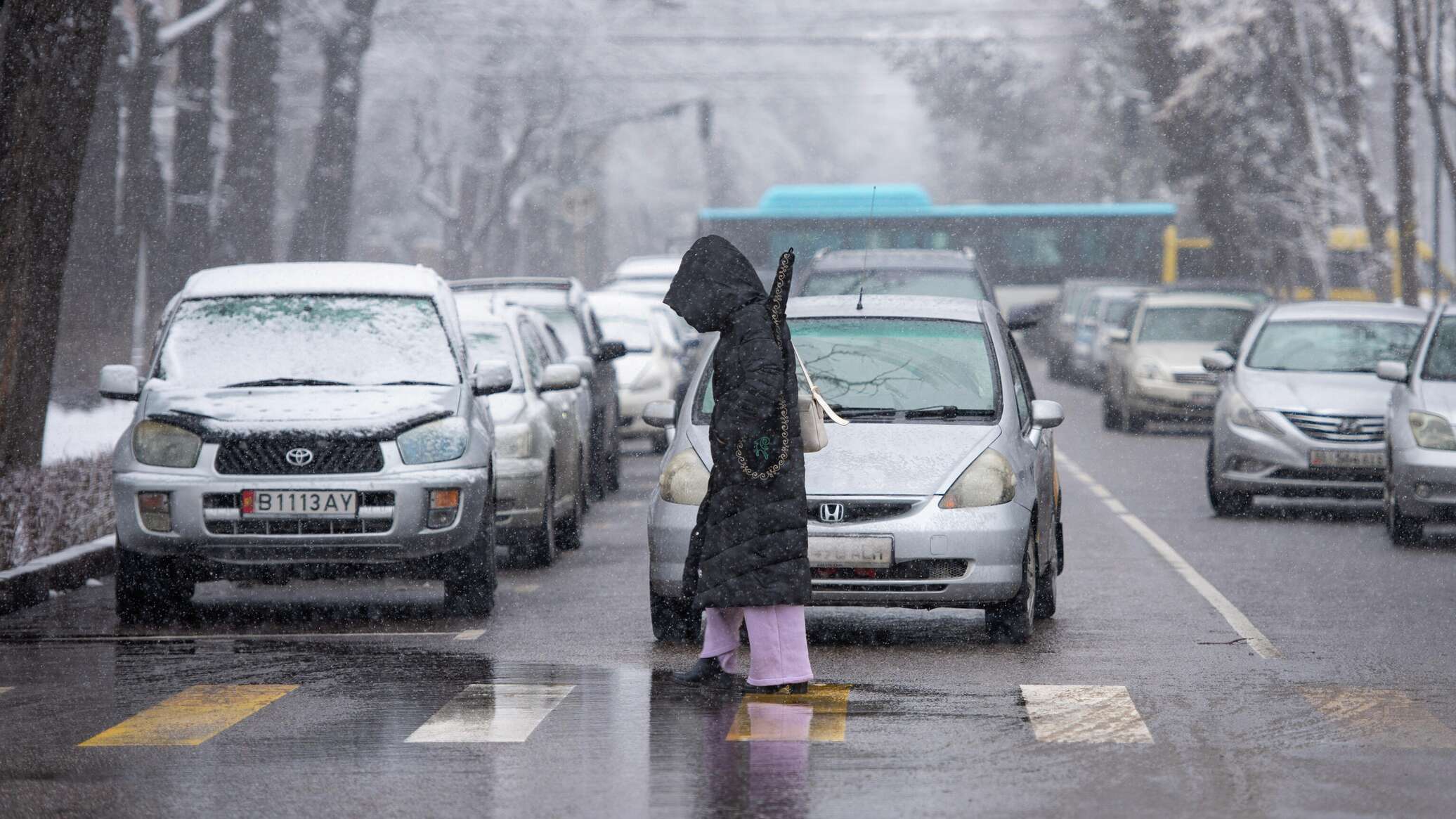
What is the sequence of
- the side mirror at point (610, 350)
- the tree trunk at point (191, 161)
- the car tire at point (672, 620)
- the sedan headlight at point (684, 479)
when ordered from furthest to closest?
the tree trunk at point (191, 161)
the side mirror at point (610, 350)
the car tire at point (672, 620)
the sedan headlight at point (684, 479)

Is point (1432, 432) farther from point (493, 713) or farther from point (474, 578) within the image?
point (493, 713)

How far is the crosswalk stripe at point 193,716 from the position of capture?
8227mm

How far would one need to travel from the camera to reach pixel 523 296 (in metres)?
22.0

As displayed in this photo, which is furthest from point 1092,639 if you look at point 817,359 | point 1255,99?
point 1255,99

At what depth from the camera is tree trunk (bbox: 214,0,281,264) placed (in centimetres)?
3319

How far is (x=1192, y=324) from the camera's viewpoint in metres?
30.8

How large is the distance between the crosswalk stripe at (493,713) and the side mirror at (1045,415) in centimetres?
284

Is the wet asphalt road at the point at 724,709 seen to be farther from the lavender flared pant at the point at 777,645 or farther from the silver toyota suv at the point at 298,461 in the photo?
the silver toyota suv at the point at 298,461

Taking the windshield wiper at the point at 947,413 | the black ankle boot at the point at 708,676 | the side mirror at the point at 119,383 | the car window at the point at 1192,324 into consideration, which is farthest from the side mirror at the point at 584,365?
the car window at the point at 1192,324

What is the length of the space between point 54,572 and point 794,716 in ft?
18.7

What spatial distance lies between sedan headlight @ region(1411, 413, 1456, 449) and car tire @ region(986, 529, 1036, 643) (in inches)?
217

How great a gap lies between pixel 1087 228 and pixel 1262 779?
160 feet

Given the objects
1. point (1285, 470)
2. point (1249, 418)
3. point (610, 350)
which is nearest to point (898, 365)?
point (1285, 470)

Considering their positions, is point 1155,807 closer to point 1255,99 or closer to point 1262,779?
point 1262,779
